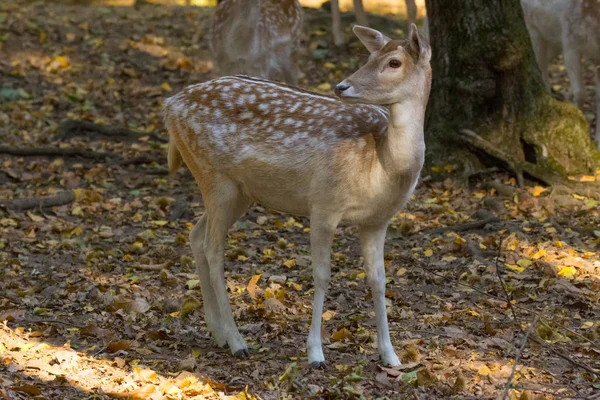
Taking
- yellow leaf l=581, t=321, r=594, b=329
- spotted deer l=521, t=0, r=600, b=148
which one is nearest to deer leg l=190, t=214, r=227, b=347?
yellow leaf l=581, t=321, r=594, b=329

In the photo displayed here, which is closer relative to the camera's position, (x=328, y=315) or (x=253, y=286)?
(x=328, y=315)

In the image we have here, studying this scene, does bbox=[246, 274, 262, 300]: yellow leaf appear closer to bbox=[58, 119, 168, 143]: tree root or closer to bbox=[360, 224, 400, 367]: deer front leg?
bbox=[360, 224, 400, 367]: deer front leg

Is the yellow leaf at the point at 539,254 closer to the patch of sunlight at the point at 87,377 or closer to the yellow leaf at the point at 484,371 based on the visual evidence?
the yellow leaf at the point at 484,371

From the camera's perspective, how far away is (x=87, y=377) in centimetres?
536

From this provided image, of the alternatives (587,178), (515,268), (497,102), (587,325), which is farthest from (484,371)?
(497,102)

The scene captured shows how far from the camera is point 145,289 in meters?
7.27

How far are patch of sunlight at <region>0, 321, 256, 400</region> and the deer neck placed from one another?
5.17 ft

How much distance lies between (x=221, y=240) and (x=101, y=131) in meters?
6.14

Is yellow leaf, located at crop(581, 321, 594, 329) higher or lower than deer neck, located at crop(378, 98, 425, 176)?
lower

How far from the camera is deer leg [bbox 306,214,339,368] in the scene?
5.64m

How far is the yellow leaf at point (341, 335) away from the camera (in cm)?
618

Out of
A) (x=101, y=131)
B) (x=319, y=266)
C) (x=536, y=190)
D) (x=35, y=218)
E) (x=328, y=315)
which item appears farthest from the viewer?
(x=101, y=131)

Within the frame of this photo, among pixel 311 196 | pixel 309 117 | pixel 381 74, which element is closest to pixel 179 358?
pixel 311 196

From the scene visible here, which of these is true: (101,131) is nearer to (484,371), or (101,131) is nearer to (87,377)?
(87,377)
